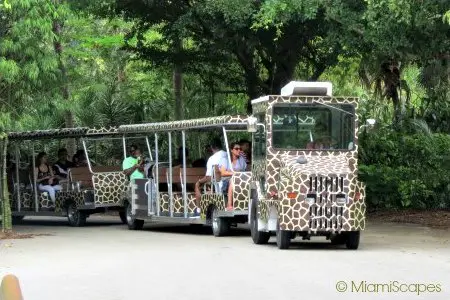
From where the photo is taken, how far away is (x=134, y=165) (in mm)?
25109

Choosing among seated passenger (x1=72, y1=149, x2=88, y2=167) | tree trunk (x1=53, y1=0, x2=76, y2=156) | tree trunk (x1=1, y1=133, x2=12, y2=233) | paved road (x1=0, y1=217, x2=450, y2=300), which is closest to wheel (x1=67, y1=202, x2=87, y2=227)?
seated passenger (x1=72, y1=149, x2=88, y2=167)

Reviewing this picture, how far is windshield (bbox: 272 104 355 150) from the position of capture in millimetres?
18219

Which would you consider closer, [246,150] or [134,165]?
[246,150]

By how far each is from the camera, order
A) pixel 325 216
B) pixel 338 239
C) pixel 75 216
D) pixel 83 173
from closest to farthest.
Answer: pixel 325 216
pixel 338 239
pixel 75 216
pixel 83 173

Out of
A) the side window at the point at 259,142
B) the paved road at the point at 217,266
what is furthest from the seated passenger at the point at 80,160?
the side window at the point at 259,142

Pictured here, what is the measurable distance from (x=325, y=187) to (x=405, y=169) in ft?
29.4

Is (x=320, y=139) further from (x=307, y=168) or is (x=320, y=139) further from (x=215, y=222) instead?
(x=215, y=222)

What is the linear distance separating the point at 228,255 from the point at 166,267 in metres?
2.03

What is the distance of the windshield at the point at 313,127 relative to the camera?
59.8 ft

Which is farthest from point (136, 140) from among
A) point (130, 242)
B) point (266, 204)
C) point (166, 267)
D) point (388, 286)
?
point (388, 286)

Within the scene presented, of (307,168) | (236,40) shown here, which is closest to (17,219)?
(236,40)

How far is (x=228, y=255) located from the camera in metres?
16.7

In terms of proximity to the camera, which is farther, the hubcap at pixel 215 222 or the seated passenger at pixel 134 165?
the seated passenger at pixel 134 165

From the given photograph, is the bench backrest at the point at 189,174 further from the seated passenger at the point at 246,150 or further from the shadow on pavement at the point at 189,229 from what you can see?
the seated passenger at the point at 246,150
